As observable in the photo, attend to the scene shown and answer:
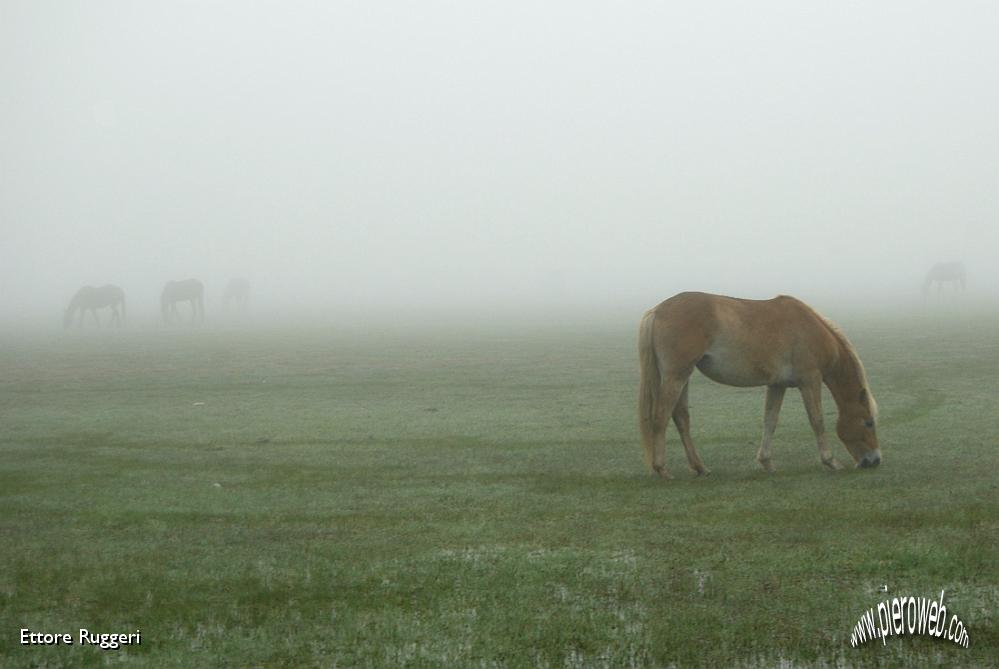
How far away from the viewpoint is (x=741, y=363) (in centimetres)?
1191

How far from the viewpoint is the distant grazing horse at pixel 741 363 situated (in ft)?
38.5

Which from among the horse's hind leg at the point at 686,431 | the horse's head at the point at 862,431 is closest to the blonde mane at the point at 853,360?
the horse's head at the point at 862,431

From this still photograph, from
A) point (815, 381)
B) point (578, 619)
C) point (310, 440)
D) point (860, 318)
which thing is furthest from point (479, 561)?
point (860, 318)

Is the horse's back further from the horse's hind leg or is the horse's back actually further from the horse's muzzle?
the horse's muzzle

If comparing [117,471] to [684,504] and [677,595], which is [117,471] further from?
[677,595]

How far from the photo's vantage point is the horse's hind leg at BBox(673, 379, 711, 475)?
11859 millimetres

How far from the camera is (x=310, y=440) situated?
15734mm

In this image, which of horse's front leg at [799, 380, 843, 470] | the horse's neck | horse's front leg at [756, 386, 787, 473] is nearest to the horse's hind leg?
horse's front leg at [756, 386, 787, 473]

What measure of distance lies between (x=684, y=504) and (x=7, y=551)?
240 inches

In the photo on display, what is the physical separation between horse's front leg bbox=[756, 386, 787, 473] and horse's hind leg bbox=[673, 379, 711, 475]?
64 cm

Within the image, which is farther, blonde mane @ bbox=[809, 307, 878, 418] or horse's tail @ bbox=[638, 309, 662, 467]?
blonde mane @ bbox=[809, 307, 878, 418]

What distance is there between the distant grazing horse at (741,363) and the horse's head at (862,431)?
0.04ft

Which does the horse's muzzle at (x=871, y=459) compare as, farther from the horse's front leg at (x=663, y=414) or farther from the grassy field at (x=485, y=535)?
the horse's front leg at (x=663, y=414)

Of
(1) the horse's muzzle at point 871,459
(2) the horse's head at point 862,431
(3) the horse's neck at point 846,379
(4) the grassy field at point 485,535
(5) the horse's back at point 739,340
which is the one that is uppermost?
(5) the horse's back at point 739,340
